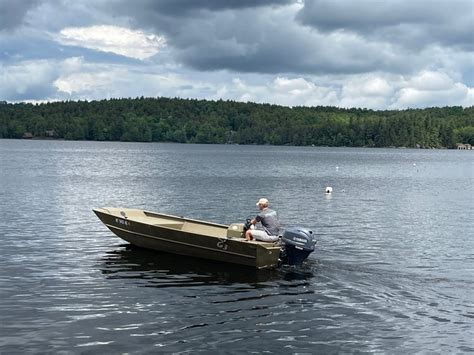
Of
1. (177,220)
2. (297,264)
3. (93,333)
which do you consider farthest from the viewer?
(177,220)

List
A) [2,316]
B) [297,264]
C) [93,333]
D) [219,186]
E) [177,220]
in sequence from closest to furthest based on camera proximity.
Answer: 1. [93,333]
2. [2,316]
3. [297,264]
4. [177,220]
5. [219,186]

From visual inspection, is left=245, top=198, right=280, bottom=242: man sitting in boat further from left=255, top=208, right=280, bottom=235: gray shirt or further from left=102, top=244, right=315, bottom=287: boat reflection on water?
left=102, top=244, right=315, bottom=287: boat reflection on water

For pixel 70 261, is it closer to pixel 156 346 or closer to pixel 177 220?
pixel 177 220

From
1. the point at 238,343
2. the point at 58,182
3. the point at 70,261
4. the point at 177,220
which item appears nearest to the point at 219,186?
the point at 58,182

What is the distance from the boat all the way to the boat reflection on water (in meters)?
0.34

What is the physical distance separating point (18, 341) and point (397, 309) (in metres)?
10.4

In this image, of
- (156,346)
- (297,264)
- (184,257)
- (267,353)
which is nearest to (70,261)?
(184,257)

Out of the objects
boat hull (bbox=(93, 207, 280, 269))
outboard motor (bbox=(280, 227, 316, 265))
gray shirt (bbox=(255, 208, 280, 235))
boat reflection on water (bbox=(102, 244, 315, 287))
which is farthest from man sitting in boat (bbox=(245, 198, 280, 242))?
boat reflection on water (bbox=(102, 244, 315, 287))

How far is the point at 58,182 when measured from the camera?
6266cm

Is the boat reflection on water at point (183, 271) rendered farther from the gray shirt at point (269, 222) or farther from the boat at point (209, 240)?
the gray shirt at point (269, 222)

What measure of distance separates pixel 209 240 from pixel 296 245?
3508mm

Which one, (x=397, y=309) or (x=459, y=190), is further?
(x=459, y=190)

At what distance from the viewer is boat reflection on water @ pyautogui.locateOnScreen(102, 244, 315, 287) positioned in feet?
67.1

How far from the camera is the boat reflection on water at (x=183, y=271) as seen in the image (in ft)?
67.1
